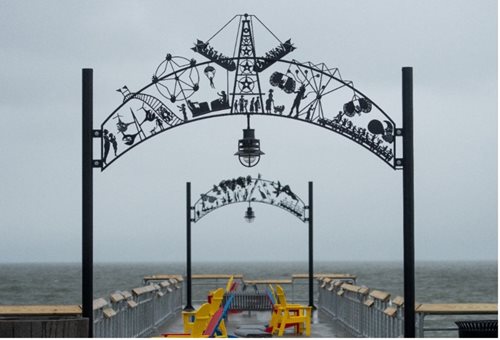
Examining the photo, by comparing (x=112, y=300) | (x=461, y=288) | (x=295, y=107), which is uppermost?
(x=295, y=107)

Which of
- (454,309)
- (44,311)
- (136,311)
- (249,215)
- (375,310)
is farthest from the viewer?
(249,215)

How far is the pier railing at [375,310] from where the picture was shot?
12.2 metres

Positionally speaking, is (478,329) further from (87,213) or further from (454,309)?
(87,213)

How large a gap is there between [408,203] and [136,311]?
23.3 feet

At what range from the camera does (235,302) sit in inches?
782

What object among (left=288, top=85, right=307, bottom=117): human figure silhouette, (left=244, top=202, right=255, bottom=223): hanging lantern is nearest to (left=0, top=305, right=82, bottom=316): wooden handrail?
(left=288, top=85, right=307, bottom=117): human figure silhouette

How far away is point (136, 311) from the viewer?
54.3ft

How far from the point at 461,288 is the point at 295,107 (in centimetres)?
8668

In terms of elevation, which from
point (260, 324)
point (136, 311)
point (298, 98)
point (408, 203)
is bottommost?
point (260, 324)

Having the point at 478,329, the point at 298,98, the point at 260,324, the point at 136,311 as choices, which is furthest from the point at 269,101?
the point at 260,324

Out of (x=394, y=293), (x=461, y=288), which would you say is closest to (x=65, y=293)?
(x=394, y=293)

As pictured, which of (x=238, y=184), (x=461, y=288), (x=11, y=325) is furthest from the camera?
(x=461, y=288)

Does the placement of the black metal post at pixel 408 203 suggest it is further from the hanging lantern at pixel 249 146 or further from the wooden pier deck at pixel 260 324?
the wooden pier deck at pixel 260 324

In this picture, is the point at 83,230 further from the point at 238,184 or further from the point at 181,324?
the point at 238,184
